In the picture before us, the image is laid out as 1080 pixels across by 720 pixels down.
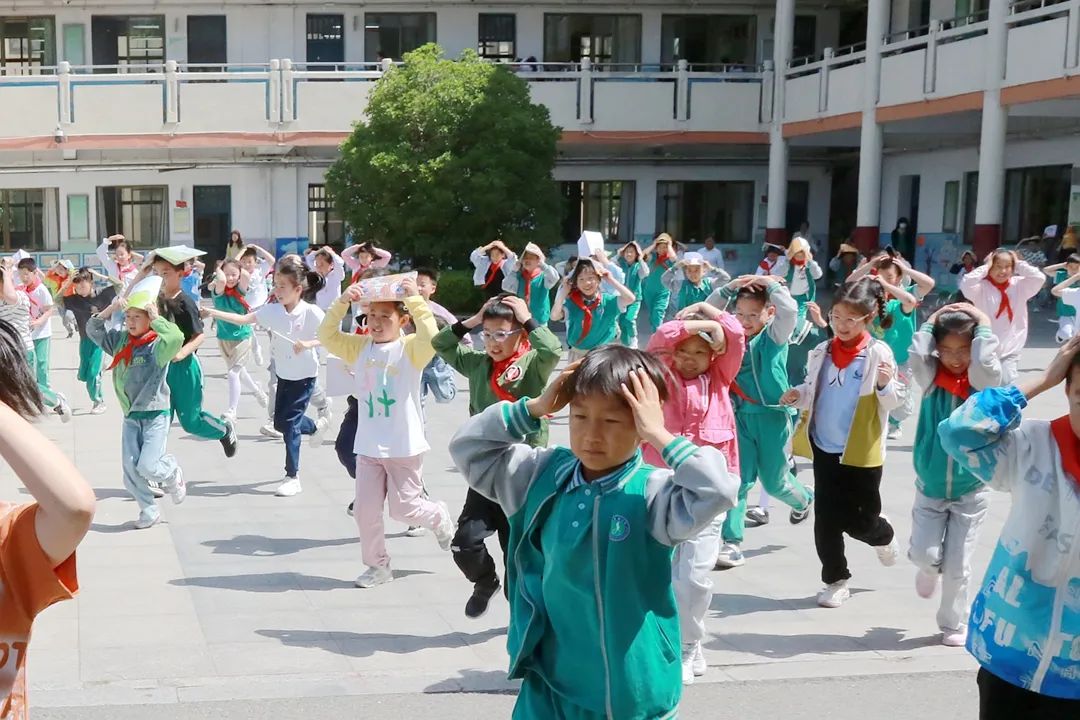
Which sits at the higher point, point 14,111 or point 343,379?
Result: point 14,111

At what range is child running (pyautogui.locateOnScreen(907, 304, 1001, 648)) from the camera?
5852 millimetres

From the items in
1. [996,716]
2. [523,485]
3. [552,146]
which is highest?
[552,146]

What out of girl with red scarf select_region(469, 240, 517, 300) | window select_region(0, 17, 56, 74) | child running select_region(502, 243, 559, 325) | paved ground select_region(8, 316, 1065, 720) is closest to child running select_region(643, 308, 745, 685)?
paved ground select_region(8, 316, 1065, 720)

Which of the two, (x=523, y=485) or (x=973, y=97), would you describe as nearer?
(x=523, y=485)

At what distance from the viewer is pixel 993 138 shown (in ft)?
72.9

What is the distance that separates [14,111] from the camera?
94.9ft

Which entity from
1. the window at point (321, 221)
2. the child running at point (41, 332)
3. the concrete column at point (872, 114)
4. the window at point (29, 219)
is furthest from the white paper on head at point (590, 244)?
the window at point (29, 219)

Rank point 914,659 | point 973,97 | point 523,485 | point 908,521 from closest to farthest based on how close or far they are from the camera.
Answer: point 523,485, point 914,659, point 908,521, point 973,97

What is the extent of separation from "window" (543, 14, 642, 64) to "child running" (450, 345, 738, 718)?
99.0 feet

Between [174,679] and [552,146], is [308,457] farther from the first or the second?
[552,146]

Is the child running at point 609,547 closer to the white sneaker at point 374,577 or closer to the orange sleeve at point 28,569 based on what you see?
the orange sleeve at point 28,569

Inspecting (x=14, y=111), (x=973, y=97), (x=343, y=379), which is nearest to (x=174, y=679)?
(x=343, y=379)

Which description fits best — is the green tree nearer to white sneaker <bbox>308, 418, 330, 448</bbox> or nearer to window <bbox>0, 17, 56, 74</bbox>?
window <bbox>0, 17, 56, 74</bbox>

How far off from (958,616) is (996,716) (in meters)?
2.60
